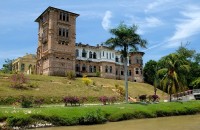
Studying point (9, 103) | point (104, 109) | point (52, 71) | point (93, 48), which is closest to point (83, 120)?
point (104, 109)

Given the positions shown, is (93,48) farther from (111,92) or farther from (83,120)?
(83,120)

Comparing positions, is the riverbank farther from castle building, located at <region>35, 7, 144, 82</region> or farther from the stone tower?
castle building, located at <region>35, 7, 144, 82</region>

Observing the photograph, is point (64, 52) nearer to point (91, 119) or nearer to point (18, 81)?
point (18, 81)

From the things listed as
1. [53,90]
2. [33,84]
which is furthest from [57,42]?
[53,90]

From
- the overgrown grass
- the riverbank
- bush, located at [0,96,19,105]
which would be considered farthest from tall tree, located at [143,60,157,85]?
bush, located at [0,96,19,105]

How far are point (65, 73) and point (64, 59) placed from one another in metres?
3.09

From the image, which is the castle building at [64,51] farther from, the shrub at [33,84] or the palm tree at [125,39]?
the palm tree at [125,39]

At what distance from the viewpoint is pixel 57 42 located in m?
67.5

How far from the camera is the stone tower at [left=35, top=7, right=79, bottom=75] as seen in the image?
66.2 meters

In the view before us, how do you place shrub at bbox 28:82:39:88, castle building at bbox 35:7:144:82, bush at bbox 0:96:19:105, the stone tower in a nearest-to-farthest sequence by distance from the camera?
1. bush at bbox 0:96:19:105
2. shrub at bbox 28:82:39:88
3. the stone tower
4. castle building at bbox 35:7:144:82

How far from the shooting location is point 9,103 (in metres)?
39.5

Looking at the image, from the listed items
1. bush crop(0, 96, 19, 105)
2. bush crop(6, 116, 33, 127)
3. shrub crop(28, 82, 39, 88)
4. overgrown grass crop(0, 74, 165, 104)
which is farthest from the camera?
shrub crop(28, 82, 39, 88)

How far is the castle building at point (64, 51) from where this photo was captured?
66750 millimetres

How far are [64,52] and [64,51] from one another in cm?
29
